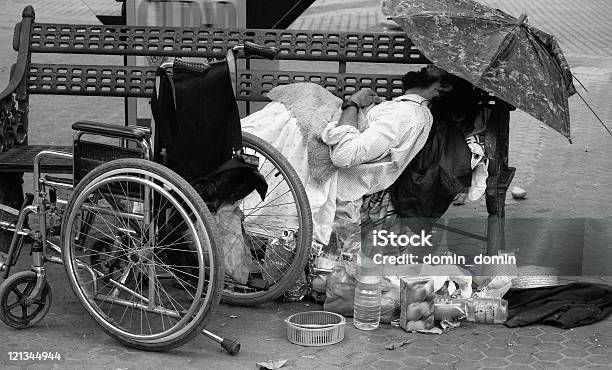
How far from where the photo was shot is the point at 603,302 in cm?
489

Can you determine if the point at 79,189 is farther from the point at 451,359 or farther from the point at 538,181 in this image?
the point at 538,181

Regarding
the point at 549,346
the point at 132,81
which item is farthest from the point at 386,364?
the point at 132,81

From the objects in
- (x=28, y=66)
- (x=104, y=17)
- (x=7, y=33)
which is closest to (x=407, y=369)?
(x=28, y=66)

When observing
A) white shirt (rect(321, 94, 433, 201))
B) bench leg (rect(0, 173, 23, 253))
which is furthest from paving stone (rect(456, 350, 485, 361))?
bench leg (rect(0, 173, 23, 253))

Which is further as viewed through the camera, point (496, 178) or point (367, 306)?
point (496, 178)

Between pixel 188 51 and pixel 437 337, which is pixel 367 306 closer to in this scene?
pixel 437 337

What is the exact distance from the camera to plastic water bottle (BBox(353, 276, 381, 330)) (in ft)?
15.3

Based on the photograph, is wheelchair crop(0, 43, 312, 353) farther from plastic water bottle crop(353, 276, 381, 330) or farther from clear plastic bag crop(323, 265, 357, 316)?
plastic water bottle crop(353, 276, 381, 330)

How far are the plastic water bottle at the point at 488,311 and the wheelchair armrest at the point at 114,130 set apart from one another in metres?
1.71

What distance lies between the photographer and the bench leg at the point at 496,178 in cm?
520

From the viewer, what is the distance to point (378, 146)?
5.01m

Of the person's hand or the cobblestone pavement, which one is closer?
the cobblestone pavement

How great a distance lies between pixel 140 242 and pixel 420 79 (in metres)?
1.78

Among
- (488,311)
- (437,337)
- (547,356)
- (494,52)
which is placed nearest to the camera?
(547,356)
